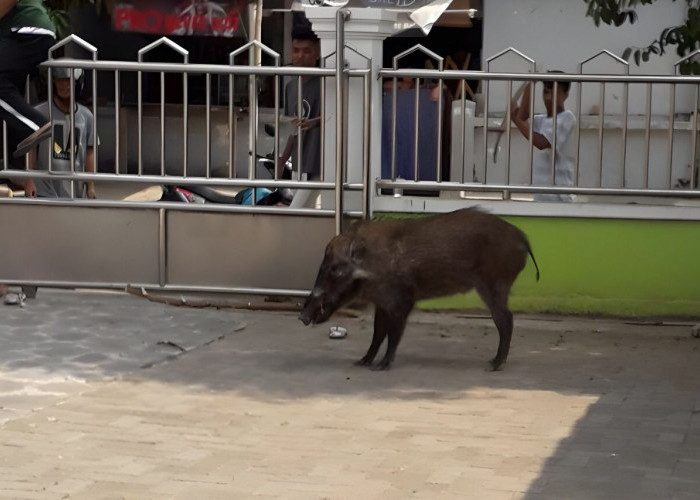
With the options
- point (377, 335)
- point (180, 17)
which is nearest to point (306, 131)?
point (377, 335)

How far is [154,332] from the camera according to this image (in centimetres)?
876

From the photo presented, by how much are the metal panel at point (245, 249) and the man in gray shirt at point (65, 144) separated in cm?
85

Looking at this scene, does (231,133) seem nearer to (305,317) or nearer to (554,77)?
(305,317)

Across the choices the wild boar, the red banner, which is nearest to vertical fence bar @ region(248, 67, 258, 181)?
the wild boar

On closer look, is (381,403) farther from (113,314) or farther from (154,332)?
(113,314)

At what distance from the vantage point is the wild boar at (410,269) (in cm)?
798

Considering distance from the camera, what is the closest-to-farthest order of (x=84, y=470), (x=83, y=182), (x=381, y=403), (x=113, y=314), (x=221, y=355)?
(x=84, y=470) < (x=381, y=403) < (x=221, y=355) < (x=113, y=314) < (x=83, y=182)

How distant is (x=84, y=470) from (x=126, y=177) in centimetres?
409

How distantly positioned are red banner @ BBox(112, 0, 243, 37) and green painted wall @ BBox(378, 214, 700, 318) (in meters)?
9.10

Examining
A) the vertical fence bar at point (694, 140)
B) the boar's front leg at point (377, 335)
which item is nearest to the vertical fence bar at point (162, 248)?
the boar's front leg at point (377, 335)

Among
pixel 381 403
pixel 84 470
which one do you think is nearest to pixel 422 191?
pixel 381 403

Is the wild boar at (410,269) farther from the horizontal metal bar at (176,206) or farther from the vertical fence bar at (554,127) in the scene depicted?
the vertical fence bar at (554,127)

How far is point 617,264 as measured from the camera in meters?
9.30

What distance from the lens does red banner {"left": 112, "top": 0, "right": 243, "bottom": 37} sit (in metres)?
17.6
